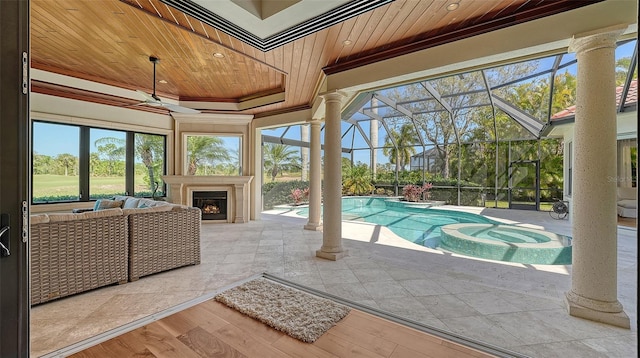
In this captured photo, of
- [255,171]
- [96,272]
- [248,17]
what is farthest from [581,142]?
[255,171]

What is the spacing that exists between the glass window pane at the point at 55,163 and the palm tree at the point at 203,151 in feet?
7.36

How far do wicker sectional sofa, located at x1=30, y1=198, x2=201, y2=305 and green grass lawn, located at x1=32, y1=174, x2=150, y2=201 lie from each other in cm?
352

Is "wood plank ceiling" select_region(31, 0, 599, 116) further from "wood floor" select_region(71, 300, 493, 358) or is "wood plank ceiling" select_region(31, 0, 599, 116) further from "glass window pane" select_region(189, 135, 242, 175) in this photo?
"wood floor" select_region(71, 300, 493, 358)

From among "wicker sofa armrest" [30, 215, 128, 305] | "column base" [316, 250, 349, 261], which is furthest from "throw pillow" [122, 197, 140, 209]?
"column base" [316, 250, 349, 261]

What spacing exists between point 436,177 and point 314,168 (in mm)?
7028

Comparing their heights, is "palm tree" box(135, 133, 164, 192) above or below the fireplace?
above

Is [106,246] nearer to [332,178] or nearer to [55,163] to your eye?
[332,178]

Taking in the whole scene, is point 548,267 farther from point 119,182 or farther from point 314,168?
point 119,182

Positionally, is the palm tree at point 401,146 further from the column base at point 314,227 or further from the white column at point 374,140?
the column base at point 314,227

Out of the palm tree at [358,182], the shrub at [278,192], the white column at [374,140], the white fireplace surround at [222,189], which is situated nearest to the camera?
the white fireplace surround at [222,189]

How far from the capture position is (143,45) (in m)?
3.50

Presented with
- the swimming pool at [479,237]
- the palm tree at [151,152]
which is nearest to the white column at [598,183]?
the swimming pool at [479,237]

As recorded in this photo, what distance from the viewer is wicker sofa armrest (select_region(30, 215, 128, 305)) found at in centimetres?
247

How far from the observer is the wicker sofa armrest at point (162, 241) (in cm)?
313
